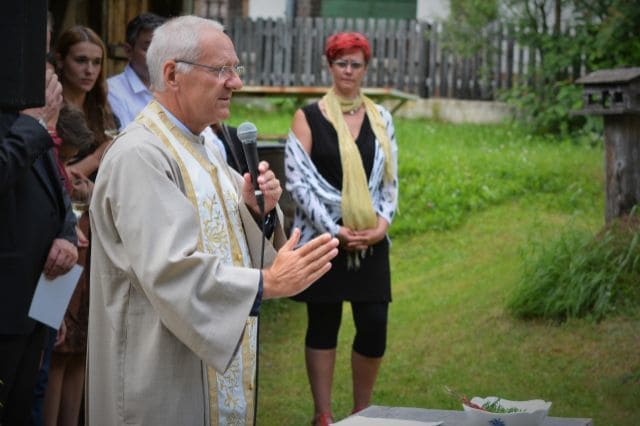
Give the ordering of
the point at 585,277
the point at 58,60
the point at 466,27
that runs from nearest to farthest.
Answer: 1. the point at 58,60
2. the point at 585,277
3. the point at 466,27

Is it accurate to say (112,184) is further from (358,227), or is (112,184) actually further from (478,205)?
(478,205)

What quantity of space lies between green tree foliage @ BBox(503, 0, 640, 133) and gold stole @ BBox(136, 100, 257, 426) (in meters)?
11.2

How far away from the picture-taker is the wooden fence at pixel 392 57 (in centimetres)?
1927

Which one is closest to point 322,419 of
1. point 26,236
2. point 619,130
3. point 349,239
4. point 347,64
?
point 349,239

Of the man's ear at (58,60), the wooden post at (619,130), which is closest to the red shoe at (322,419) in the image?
the man's ear at (58,60)

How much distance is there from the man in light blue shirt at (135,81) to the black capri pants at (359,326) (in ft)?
4.60

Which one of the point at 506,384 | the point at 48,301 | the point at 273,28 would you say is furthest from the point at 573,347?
the point at 273,28

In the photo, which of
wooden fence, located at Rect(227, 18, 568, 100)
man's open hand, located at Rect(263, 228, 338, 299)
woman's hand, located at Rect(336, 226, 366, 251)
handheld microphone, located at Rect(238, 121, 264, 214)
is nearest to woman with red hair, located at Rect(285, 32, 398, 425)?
woman's hand, located at Rect(336, 226, 366, 251)

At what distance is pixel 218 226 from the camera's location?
401 cm

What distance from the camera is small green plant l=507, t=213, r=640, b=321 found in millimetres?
8398

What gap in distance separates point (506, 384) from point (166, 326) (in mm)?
4187

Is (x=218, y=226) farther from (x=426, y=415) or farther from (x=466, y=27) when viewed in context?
(x=466, y=27)

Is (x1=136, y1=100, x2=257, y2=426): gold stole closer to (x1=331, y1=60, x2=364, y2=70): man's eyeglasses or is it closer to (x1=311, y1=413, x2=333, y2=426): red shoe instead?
(x1=311, y1=413, x2=333, y2=426): red shoe

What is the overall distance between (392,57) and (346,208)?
47.6ft
